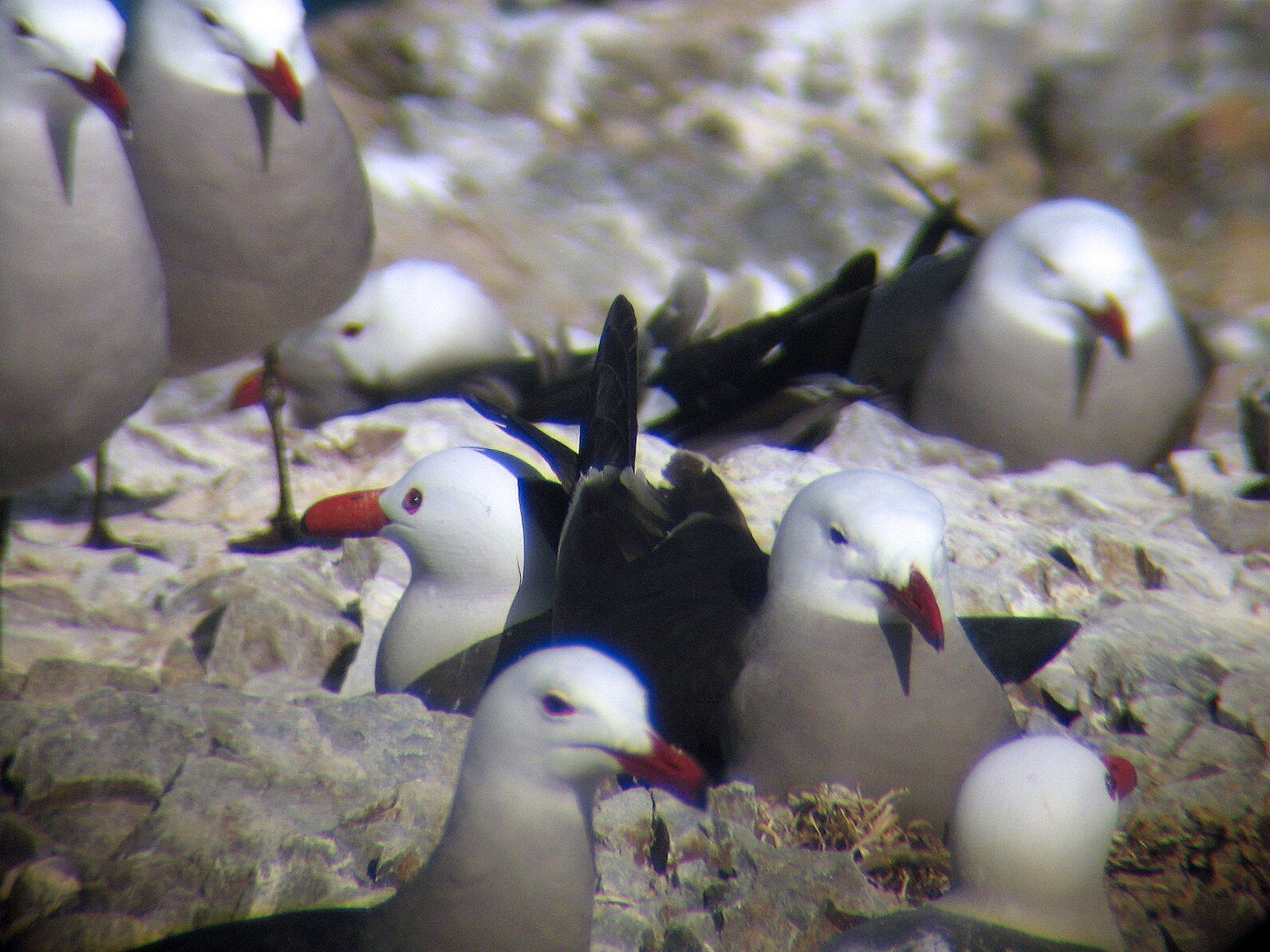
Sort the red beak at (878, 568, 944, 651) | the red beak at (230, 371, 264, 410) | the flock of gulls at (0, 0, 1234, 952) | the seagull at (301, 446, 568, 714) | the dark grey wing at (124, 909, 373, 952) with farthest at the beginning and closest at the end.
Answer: the red beak at (230, 371, 264, 410) → the seagull at (301, 446, 568, 714) → the red beak at (878, 568, 944, 651) → the flock of gulls at (0, 0, 1234, 952) → the dark grey wing at (124, 909, 373, 952)

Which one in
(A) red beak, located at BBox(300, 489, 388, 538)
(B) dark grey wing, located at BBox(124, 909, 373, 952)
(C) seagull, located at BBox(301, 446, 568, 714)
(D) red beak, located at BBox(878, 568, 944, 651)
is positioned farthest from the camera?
(A) red beak, located at BBox(300, 489, 388, 538)

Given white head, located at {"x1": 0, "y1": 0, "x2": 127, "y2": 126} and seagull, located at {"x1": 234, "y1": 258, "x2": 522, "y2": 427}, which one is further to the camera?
seagull, located at {"x1": 234, "y1": 258, "x2": 522, "y2": 427}

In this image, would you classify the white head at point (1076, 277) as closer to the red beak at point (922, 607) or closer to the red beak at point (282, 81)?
the red beak at point (922, 607)

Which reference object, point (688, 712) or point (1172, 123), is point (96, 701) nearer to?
point (688, 712)

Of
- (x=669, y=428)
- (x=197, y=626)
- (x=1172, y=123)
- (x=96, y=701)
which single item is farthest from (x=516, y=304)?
(x=96, y=701)

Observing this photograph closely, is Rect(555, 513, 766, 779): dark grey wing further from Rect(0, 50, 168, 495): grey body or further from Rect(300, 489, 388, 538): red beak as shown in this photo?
Rect(0, 50, 168, 495): grey body

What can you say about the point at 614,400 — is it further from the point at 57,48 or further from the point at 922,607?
the point at 57,48

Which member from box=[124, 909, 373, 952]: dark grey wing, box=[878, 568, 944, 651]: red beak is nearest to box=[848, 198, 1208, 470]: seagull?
box=[878, 568, 944, 651]: red beak

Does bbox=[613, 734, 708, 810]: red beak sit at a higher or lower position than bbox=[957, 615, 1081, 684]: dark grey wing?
higher
